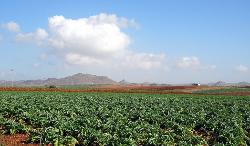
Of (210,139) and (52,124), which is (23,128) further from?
(210,139)

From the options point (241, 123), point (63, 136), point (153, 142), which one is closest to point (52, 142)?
point (63, 136)

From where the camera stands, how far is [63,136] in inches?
651

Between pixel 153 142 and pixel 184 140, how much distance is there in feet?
6.25

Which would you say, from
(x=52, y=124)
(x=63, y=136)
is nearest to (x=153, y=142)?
(x=63, y=136)

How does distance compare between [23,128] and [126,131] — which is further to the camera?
[23,128]

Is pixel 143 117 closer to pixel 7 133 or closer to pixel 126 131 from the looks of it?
pixel 126 131

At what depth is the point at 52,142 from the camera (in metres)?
15.7

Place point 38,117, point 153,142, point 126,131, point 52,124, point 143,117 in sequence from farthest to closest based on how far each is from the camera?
point 143,117 < point 38,117 < point 52,124 < point 126,131 < point 153,142

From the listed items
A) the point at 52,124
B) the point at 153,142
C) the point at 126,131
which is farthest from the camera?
the point at 52,124

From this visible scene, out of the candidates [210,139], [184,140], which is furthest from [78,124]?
[210,139]

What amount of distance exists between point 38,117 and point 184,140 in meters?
8.08

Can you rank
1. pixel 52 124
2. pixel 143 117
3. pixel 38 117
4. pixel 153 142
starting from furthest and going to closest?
pixel 143 117 < pixel 38 117 < pixel 52 124 < pixel 153 142

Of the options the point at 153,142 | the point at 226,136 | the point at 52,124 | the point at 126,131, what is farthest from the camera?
the point at 52,124

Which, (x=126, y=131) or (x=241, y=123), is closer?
(x=126, y=131)
